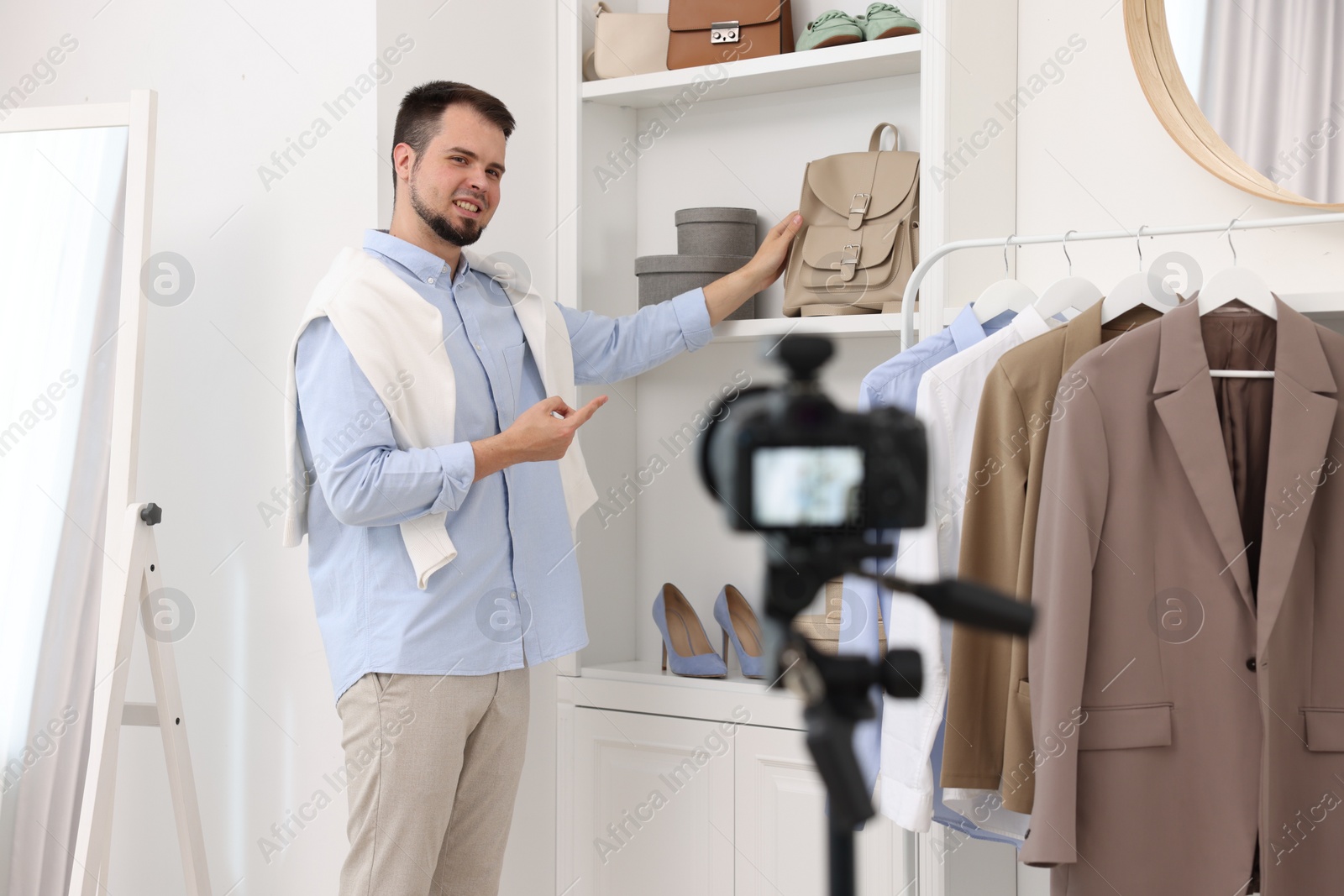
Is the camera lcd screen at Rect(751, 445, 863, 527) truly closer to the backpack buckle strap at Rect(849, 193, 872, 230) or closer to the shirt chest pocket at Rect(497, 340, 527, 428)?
the shirt chest pocket at Rect(497, 340, 527, 428)

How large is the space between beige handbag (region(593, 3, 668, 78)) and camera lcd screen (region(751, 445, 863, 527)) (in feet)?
6.72

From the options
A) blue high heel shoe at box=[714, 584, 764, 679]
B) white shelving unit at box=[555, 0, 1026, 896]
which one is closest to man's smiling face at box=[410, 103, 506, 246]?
white shelving unit at box=[555, 0, 1026, 896]

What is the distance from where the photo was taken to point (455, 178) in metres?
1.85

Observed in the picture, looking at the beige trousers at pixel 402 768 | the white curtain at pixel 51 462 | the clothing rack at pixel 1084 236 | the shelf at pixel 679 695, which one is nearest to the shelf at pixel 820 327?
the clothing rack at pixel 1084 236

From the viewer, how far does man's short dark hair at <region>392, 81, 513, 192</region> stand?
6.16 ft

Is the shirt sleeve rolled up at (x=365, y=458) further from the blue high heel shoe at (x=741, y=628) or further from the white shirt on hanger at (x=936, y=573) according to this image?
the blue high heel shoe at (x=741, y=628)

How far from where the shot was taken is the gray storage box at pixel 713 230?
2.31m

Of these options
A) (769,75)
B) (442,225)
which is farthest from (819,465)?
(769,75)

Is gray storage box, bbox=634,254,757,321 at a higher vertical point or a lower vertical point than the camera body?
higher

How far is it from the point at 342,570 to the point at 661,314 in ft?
2.55

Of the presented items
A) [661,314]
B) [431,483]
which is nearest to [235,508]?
[431,483]

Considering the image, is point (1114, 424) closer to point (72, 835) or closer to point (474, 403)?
point (474, 403)

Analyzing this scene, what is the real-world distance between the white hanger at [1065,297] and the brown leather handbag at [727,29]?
92 cm

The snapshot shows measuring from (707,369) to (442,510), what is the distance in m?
0.97
